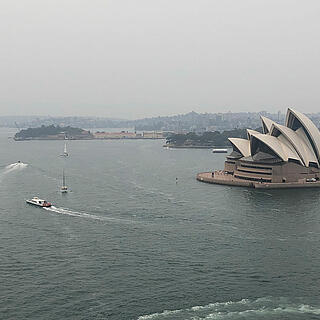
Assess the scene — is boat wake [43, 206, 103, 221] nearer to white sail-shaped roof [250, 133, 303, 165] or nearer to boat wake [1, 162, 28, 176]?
white sail-shaped roof [250, 133, 303, 165]

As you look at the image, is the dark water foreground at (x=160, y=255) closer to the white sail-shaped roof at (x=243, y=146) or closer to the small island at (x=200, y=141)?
the white sail-shaped roof at (x=243, y=146)

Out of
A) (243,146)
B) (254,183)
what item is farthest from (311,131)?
(254,183)

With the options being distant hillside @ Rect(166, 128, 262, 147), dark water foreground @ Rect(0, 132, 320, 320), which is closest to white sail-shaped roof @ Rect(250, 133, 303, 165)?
dark water foreground @ Rect(0, 132, 320, 320)

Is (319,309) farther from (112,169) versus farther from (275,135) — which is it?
(112,169)

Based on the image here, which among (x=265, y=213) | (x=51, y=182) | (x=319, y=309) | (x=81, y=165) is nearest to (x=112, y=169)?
(x=81, y=165)

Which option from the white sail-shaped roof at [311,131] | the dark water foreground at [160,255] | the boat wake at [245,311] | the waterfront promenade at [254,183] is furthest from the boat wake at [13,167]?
the boat wake at [245,311]

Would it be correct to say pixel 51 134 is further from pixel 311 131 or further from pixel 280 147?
pixel 311 131
